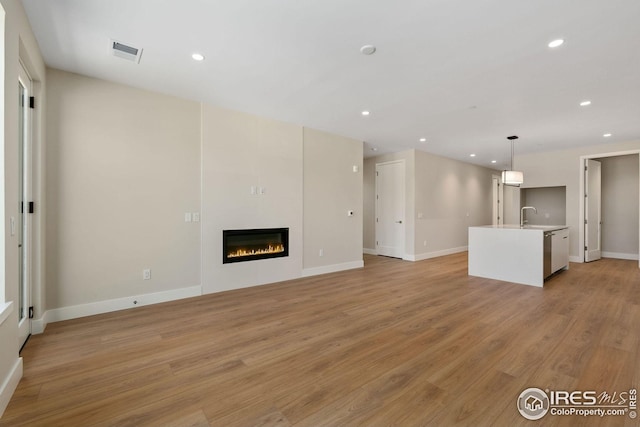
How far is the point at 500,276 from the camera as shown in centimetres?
507

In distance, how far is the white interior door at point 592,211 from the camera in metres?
6.72

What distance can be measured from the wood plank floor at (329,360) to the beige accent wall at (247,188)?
0.70m

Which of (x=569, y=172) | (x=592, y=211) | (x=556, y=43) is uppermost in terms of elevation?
(x=556, y=43)

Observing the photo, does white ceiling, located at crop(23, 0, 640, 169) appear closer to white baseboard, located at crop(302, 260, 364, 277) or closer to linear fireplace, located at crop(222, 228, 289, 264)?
Result: linear fireplace, located at crop(222, 228, 289, 264)

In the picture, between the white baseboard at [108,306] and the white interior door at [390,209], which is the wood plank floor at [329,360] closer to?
the white baseboard at [108,306]

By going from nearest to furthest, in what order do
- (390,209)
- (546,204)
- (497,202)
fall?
(390,209) < (546,204) < (497,202)

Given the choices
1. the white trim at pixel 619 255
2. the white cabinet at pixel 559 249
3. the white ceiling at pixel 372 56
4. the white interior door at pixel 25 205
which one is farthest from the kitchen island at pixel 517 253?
the white interior door at pixel 25 205

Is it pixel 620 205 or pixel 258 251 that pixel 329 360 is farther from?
pixel 620 205

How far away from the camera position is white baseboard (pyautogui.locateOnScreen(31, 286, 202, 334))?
307cm

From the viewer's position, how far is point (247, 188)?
4629 mm

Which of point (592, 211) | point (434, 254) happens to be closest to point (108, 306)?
point (434, 254)

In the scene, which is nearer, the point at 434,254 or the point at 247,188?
the point at 247,188

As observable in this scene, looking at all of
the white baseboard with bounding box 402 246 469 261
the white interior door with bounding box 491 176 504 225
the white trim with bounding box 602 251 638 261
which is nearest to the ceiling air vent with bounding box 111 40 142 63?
the white baseboard with bounding box 402 246 469 261

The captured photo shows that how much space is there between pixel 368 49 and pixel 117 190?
3319 mm
